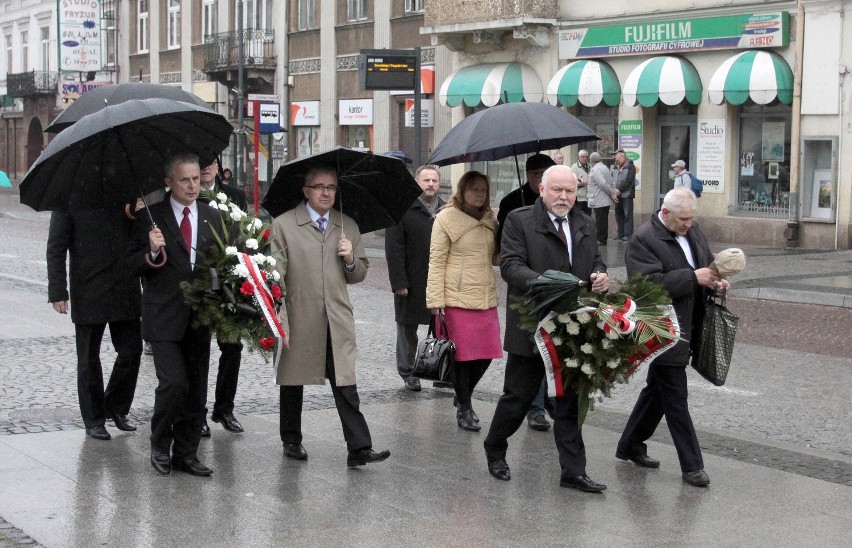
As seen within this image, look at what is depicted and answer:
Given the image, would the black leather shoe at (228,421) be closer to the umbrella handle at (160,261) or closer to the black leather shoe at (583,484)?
the umbrella handle at (160,261)

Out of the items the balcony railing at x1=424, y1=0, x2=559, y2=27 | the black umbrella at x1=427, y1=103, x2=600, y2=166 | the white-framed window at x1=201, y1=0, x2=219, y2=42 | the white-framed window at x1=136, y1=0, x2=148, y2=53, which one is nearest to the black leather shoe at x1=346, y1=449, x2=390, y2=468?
the black umbrella at x1=427, y1=103, x2=600, y2=166

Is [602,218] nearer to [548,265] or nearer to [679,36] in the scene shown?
[679,36]

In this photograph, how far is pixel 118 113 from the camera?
7.04 m

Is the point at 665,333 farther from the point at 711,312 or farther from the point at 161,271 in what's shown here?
the point at 161,271

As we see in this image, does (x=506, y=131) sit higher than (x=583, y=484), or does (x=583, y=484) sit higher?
(x=506, y=131)

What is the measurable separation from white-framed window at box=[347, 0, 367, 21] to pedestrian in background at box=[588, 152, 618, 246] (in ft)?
41.8

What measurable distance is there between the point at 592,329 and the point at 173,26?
4208cm

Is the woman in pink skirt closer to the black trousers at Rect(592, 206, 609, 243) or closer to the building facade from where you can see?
the building facade

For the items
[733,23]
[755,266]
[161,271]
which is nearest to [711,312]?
[161,271]

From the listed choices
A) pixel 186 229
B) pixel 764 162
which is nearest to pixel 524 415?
pixel 186 229

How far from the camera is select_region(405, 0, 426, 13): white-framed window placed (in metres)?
33.3

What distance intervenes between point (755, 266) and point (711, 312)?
1343cm

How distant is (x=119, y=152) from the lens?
292 inches

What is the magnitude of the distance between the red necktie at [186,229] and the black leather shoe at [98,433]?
1.58 m
